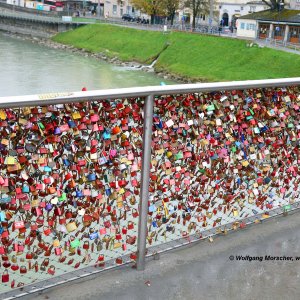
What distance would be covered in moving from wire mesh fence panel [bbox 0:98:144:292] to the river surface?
2173 centimetres

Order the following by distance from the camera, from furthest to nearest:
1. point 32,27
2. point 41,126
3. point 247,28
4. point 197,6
→ 1. point 32,27
2. point 197,6
3. point 247,28
4. point 41,126

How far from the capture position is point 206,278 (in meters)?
2.96

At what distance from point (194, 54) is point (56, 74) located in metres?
11.2

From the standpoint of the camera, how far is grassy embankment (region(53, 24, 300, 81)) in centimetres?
3153

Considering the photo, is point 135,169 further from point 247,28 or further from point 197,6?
point 197,6

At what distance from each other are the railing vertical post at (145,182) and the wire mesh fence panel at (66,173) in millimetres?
52

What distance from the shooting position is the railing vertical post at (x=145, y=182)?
2.74 metres

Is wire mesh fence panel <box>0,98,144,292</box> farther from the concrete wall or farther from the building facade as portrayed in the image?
the concrete wall

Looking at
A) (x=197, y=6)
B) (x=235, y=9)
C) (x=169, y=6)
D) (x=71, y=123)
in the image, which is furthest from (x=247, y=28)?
(x=71, y=123)

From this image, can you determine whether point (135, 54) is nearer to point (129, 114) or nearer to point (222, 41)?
point (222, 41)

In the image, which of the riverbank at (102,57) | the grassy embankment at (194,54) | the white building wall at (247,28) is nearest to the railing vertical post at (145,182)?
the grassy embankment at (194,54)

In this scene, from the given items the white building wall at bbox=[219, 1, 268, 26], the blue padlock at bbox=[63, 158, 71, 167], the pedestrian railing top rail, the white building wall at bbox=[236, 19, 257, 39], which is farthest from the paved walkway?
the white building wall at bbox=[219, 1, 268, 26]

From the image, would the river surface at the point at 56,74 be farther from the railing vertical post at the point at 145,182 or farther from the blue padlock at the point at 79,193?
the blue padlock at the point at 79,193

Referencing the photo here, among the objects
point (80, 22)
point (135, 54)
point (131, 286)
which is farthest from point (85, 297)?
point (80, 22)
